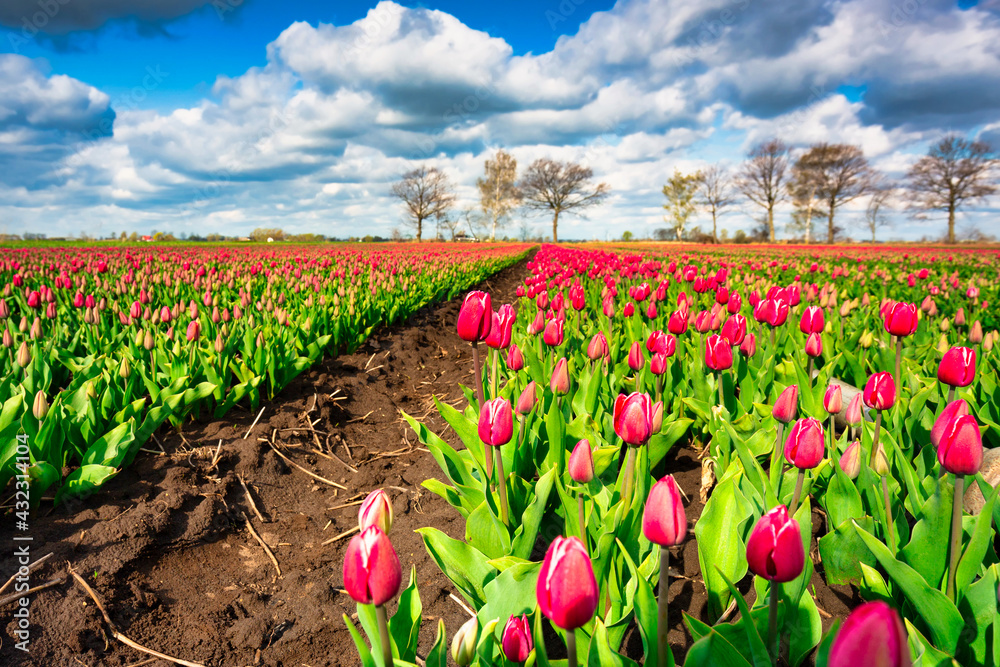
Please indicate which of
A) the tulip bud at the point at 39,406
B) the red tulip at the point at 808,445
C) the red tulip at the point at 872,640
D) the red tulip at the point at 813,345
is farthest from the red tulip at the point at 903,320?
the tulip bud at the point at 39,406

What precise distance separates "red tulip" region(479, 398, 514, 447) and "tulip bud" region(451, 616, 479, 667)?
0.59m

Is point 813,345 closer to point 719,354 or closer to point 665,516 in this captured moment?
point 719,354

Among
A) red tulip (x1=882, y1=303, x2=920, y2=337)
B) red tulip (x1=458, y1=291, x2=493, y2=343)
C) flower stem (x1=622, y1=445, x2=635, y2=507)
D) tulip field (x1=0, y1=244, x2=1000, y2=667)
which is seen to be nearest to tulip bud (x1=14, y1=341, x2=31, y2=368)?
tulip field (x1=0, y1=244, x2=1000, y2=667)

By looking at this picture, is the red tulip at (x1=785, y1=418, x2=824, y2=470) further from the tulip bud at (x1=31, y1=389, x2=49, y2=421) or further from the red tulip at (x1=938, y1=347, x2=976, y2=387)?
the tulip bud at (x1=31, y1=389, x2=49, y2=421)

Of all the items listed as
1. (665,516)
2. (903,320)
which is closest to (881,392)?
(903,320)

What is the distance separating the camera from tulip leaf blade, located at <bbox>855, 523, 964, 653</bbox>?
4.14 feet

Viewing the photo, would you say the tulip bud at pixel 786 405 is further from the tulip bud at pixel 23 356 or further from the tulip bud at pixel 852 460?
the tulip bud at pixel 23 356

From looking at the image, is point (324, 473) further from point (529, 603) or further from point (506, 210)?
point (506, 210)

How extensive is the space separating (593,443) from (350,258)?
11403mm

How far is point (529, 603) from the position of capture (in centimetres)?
129

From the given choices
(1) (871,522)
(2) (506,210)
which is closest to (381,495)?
(1) (871,522)

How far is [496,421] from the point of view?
1.57 meters

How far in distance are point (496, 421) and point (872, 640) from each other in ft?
3.51

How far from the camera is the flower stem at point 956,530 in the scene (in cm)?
135
